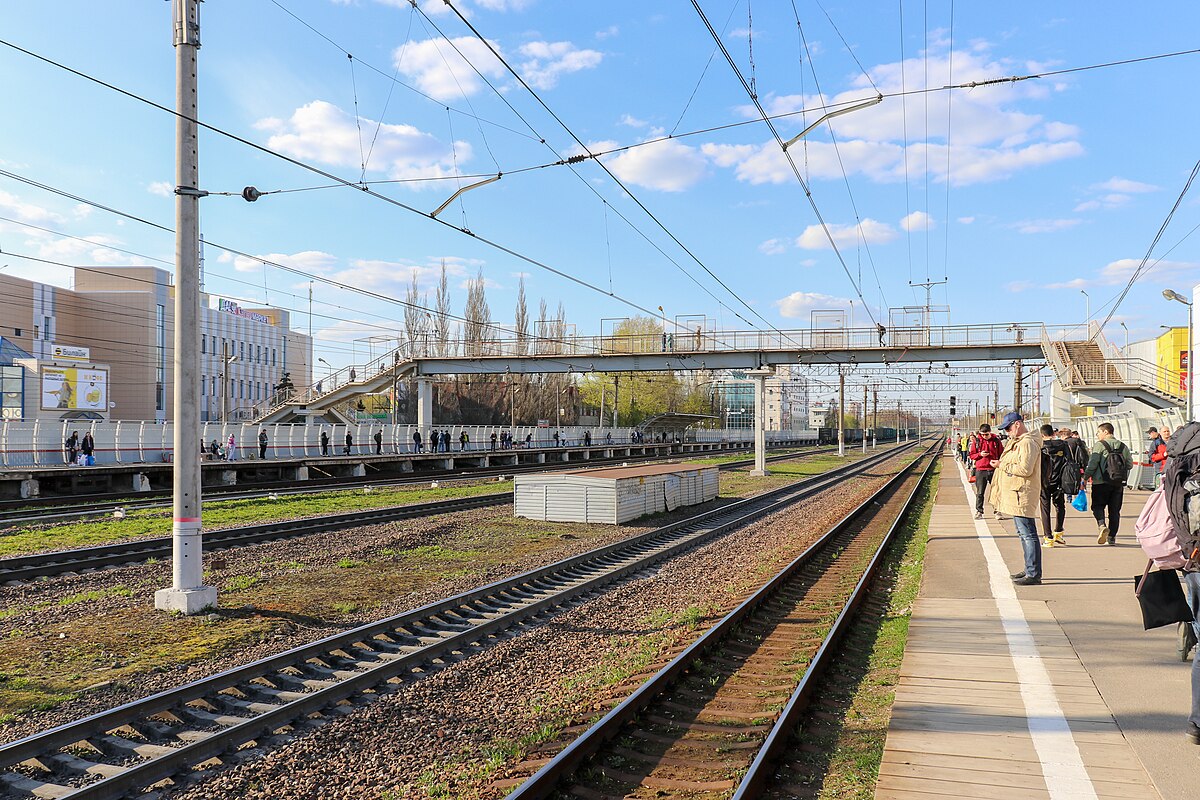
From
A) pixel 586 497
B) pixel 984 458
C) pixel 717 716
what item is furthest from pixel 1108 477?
pixel 586 497

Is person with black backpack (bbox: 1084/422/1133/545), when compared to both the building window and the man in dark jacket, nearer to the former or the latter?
the man in dark jacket

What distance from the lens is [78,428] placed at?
1180 inches

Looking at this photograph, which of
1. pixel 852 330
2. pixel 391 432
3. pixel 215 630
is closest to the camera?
pixel 215 630

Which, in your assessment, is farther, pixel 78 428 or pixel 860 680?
pixel 78 428

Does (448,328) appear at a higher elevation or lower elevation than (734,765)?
higher

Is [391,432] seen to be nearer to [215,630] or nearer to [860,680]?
[215,630]

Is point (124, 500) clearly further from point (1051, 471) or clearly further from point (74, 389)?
point (74, 389)

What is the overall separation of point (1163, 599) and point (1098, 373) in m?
32.3

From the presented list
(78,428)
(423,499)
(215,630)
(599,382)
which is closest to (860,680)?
(215,630)

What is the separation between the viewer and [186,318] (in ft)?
30.7

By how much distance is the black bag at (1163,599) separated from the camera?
5.41 meters

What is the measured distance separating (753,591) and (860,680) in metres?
3.96

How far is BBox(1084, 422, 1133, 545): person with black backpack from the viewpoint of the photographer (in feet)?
40.9

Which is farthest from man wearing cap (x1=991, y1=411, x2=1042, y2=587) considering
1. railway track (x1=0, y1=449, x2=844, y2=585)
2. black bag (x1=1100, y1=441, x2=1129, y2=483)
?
railway track (x1=0, y1=449, x2=844, y2=585)
